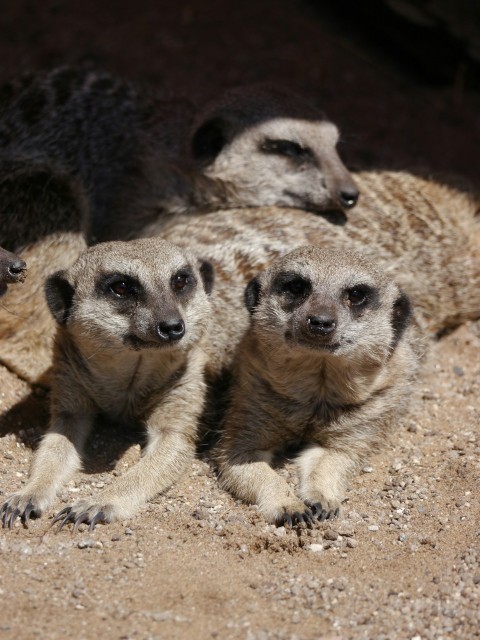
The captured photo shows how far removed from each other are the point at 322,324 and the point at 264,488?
0.67 meters

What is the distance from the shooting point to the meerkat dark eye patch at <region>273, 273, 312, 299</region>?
137 inches

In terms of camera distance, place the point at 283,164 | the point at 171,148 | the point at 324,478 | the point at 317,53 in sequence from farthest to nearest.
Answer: the point at 317,53
the point at 171,148
the point at 283,164
the point at 324,478

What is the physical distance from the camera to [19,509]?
3.30 m

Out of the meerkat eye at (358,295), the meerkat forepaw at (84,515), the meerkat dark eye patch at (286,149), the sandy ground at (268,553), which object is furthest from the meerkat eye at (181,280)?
the meerkat dark eye patch at (286,149)

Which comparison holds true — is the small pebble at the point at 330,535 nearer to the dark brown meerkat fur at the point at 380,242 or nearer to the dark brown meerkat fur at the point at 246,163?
the dark brown meerkat fur at the point at 380,242

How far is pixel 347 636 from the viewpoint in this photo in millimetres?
2715

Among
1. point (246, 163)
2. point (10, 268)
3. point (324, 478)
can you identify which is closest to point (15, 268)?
point (10, 268)

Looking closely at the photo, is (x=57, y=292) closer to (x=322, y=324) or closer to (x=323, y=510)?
(x=322, y=324)

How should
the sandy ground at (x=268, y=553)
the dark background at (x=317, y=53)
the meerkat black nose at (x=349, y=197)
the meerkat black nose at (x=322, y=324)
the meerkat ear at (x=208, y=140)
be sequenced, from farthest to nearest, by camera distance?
the dark background at (x=317, y=53) → the meerkat ear at (x=208, y=140) → the meerkat black nose at (x=349, y=197) → the meerkat black nose at (x=322, y=324) → the sandy ground at (x=268, y=553)

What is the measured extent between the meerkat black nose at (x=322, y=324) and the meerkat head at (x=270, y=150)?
1330mm

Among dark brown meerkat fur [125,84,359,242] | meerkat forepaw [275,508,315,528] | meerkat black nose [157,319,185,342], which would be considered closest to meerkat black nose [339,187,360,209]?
dark brown meerkat fur [125,84,359,242]

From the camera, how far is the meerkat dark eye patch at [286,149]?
463 centimetres

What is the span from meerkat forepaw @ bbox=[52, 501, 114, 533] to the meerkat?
5.80 feet

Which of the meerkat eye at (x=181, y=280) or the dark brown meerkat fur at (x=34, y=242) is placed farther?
the dark brown meerkat fur at (x=34, y=242)
